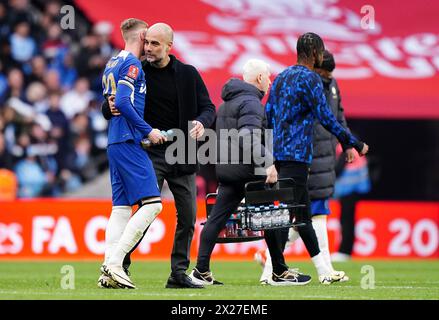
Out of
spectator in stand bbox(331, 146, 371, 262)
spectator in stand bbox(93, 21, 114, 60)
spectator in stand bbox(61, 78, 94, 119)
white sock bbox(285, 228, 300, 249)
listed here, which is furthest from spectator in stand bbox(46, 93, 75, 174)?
white sock bbox(285, 228, 300, 249)

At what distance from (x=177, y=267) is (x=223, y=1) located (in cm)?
851

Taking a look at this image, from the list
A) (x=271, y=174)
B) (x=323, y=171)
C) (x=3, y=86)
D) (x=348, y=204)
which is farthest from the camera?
(x=3, y=86)

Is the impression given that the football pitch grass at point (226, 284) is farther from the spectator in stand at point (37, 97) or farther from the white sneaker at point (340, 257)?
the spectator in stand at point (37, 97)

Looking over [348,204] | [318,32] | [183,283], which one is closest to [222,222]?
[183,283]

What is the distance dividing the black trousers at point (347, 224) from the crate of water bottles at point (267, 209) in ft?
22.1

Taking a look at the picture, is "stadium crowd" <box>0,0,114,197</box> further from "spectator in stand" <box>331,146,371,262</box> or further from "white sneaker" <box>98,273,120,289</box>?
"white sneaker" <box>98,273,120,289</box>

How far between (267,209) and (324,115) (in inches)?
38.8

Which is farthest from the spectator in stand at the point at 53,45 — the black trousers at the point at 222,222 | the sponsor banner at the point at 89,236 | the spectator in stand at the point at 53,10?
the black trousers at the point at 222,222

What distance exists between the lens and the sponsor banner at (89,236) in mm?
16734

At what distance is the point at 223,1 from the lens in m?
17.8

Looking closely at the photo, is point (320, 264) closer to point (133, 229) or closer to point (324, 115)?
point (324, 115)

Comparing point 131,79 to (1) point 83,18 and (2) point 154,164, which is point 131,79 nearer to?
(2) point 154,164

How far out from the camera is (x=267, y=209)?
10.0 m

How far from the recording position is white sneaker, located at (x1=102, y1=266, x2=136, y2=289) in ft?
31.1
